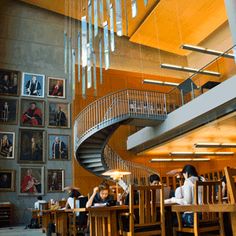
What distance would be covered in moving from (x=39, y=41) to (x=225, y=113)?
9.44m

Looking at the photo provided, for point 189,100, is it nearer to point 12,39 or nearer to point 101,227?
point 101,227

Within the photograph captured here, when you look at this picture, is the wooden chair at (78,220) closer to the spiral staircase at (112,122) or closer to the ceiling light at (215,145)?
the spiral staircase at (112,122)

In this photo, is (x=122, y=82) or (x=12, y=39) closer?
(x=12, y=39)

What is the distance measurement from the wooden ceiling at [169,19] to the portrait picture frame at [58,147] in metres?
5.37

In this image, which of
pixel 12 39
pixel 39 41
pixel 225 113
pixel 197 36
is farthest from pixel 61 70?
pixel 225 113

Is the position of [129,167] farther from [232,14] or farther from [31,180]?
[232,14]

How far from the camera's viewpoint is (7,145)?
12.2 meters

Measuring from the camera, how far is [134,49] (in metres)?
15.8

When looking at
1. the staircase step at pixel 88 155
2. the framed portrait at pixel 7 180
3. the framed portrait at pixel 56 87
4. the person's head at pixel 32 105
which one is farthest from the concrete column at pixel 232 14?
the framed portrait at pixel 7 180

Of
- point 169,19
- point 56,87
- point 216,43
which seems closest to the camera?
point 169,19

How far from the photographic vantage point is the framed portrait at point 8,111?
1253 cm

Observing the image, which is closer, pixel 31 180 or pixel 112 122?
pixel 112 122

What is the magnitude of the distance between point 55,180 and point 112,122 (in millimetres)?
4168

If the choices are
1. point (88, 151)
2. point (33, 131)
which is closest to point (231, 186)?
point (88, 151)
